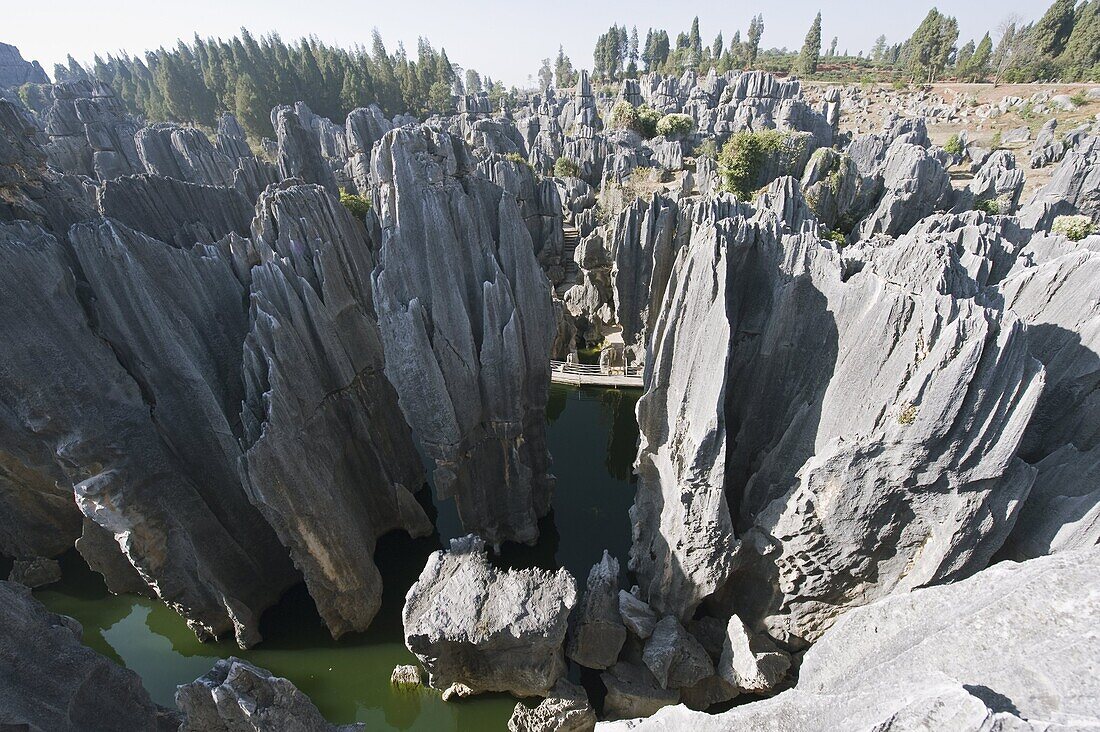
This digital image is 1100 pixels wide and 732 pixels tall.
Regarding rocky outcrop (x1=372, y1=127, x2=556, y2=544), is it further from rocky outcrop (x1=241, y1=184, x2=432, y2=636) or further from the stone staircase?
the stone staircase

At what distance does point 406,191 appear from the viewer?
11281mm

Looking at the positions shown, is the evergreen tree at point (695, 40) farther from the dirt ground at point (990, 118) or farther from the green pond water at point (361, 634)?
the green pond water at point (361, 634)

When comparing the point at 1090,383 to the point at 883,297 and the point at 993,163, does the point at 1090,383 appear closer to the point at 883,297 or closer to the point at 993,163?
the point at 883,297

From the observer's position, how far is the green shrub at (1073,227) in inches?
859

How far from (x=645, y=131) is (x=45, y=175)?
54.7 metres

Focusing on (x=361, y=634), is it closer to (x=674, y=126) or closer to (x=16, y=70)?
(x=674, y=126)

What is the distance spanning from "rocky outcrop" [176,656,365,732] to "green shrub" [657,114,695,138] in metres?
57.4

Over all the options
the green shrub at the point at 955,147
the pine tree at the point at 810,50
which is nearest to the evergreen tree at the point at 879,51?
the pine tree at the point at 810,50

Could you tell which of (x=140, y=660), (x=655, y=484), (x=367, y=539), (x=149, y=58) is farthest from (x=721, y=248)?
(x=149, y=58)

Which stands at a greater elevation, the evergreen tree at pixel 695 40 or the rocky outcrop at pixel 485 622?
the evergreen tree at pixel 695 40

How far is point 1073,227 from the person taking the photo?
72.0 feet

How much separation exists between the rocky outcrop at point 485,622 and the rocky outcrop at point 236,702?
2.18 metres

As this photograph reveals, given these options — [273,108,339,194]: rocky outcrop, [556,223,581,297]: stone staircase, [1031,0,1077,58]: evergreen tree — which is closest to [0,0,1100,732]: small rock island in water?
[556,223,581,297]: stone staircase

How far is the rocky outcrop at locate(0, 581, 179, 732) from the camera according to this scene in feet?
19.5
